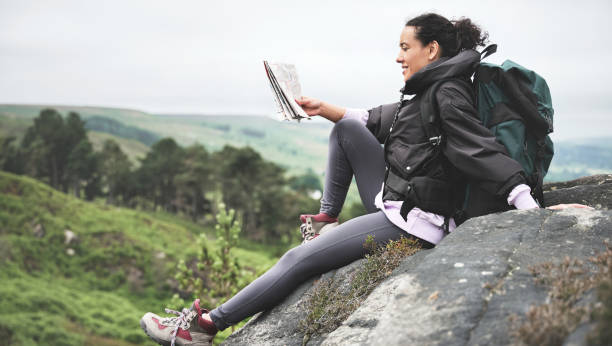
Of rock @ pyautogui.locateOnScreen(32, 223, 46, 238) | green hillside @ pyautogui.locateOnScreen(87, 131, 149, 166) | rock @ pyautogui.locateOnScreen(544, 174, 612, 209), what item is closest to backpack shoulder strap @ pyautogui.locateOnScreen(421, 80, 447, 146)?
rock @ pyautogui.locateOnScreen(544, 174, 612, 209)

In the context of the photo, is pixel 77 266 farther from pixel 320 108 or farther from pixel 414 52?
pixel 414 52

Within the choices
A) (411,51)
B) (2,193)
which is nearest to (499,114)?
(411,51)

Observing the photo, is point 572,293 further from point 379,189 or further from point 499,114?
point 379,189

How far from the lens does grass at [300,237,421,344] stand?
14.0 ft

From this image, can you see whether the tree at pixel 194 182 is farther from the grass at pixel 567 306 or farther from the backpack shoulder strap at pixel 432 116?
the grass at pixel 567 306

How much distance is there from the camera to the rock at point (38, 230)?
46625 mm

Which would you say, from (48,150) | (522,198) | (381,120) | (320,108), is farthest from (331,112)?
(48,150)

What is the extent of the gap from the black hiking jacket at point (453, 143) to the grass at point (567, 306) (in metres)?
0.99

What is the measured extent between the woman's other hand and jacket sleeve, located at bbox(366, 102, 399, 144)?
66cm

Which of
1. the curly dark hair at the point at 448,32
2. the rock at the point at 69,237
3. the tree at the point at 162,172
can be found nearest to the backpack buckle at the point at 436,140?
the curly dark hair at the point at 448,32

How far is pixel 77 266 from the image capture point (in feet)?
145

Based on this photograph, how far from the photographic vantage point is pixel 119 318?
35469 millimetres

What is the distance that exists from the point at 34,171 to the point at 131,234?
44576mm

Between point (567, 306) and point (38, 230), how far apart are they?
52.9 meters
